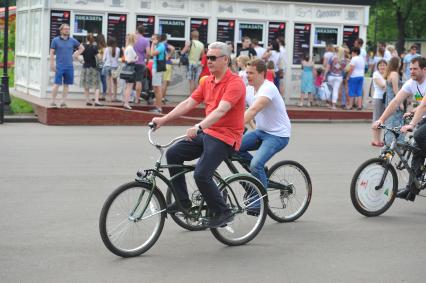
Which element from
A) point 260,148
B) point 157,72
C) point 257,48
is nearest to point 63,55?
point 157,72

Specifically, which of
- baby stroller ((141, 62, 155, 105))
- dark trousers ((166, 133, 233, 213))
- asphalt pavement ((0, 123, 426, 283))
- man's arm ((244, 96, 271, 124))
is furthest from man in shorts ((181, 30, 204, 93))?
dark trousers ((166, 133, 233, 213))

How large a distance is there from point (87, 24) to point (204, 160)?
1505 cm

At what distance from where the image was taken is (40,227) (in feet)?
26.7

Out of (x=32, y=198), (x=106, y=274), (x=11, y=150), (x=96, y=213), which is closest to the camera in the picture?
(x=106, y=274)

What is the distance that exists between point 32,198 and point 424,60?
493 cm

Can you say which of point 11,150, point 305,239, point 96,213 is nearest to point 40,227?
point 96,213

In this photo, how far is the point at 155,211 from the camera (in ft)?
23.4

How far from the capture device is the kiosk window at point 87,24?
2147cm

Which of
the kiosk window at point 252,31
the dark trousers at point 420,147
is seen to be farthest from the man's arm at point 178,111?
the kiosk window at point 252,31

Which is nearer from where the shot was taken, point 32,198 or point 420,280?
point 420,280

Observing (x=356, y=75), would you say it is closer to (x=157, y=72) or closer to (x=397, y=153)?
(x=157, y=72)

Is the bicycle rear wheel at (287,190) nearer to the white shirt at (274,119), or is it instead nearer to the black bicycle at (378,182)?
the white shirt at (274,119)

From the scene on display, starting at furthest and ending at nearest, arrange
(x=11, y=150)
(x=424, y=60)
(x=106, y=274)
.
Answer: (x=11, y=150) < (x=424, y=60) < (x=106, y=274)

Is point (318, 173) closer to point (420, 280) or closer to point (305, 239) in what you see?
point (305, 239)
